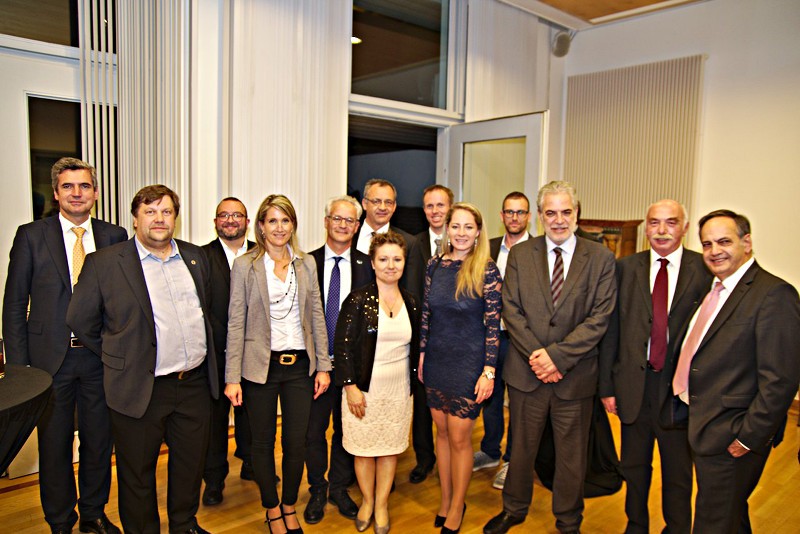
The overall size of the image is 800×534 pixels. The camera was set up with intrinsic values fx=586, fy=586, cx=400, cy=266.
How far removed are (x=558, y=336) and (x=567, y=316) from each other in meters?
0.11

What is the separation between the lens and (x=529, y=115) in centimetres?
500

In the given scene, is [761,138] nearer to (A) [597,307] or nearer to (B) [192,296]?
(A) [597,307]

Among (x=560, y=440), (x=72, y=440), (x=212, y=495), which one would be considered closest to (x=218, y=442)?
(x=212, y=495)

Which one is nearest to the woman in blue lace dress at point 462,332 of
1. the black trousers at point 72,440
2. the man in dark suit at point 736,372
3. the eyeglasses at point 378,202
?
the eyeglasses at point 378,202

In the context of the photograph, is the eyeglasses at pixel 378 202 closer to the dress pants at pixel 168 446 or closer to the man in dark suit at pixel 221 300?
the man in dark suit at pixel 221 300

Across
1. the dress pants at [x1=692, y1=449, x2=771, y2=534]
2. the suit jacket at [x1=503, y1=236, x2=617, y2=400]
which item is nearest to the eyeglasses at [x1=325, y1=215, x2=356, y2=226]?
the suit jacket at [x1=503, y1=236, x2=617, y2=400]

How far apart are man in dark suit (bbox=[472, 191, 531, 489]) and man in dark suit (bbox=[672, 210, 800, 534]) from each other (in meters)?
1.15

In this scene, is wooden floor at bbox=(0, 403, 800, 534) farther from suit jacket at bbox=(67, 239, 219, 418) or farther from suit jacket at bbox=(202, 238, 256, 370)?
suit jacket at bbox=(67, 239, 219, 418)

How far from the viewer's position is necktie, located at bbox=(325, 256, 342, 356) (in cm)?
309

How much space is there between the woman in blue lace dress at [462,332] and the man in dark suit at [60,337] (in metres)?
1.67

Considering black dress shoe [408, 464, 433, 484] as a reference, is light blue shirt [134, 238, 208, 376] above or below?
above

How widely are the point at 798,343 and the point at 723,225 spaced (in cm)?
52

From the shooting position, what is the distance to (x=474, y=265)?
2.88m

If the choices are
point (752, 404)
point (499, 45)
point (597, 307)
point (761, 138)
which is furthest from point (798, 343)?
point (499, 45)
